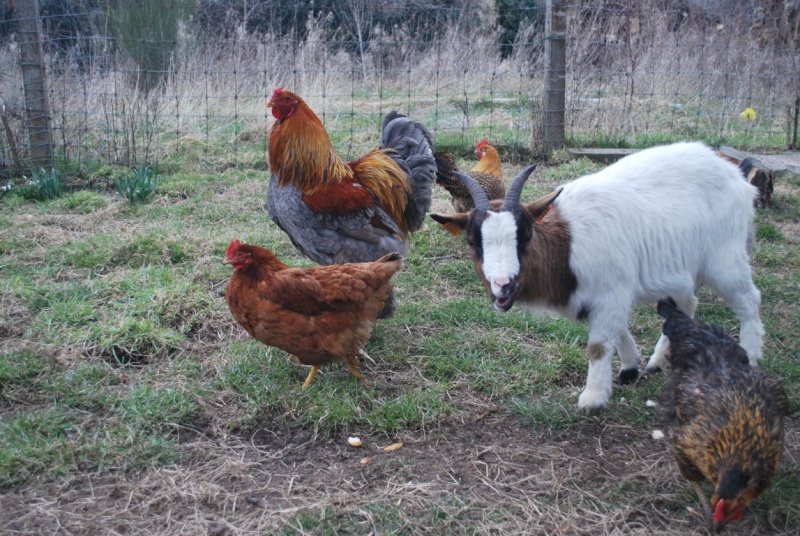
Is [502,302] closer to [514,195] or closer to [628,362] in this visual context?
[514,195]

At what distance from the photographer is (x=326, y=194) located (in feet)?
16.7

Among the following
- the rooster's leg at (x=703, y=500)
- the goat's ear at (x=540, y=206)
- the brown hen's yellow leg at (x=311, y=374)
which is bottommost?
the rooster's leg at (x=703, y=500)

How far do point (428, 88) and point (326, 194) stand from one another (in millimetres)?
9043

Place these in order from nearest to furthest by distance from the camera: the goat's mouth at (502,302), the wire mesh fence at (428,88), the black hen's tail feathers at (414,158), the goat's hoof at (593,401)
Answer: the goat's mouth at (502,302) → the goat's hoof at (593,401) → the black hen's tail feathers at (414,158) → the wire mesh fence at (428,88)

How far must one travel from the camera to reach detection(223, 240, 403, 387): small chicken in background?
410 centimetres

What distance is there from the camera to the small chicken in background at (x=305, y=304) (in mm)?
4102

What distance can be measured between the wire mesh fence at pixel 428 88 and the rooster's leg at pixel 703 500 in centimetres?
727

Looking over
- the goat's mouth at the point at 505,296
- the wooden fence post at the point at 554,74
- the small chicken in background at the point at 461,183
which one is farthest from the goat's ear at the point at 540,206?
the wooden fence post at the point at 554,74

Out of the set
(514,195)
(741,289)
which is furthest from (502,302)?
(741,289)

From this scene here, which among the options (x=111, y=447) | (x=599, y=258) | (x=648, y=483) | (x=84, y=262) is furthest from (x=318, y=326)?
(x=84, y=262)

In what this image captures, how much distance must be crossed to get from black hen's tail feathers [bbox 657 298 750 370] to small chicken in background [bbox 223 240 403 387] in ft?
5.75

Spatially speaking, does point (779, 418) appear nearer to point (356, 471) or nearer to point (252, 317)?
point (356, 471)

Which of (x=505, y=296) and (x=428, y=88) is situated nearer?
(x=505, y=296)

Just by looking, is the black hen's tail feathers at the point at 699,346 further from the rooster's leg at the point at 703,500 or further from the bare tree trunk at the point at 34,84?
the bare tree trunk at the point at 34,84
